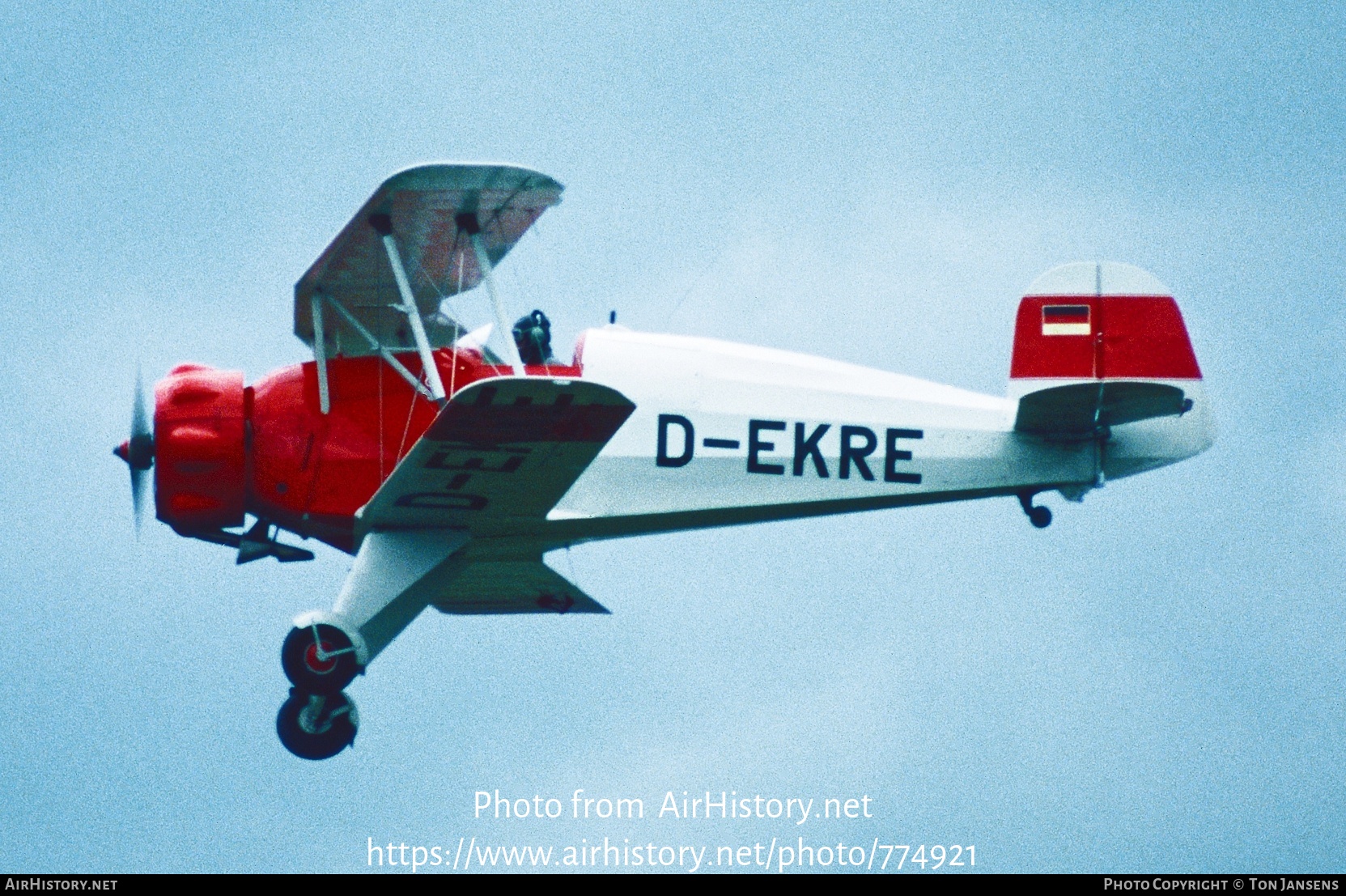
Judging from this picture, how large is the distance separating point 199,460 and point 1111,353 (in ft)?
21.4

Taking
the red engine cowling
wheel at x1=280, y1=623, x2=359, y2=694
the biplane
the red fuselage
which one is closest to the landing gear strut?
the biplane

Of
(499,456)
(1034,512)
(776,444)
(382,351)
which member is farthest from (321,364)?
(1034,512)

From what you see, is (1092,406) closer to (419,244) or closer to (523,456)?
(523,456)

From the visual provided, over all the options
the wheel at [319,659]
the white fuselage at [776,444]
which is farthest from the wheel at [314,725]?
the white fuselage at [776,444]

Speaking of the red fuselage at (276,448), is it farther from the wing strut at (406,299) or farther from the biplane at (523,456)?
the wing strut at (406,299)

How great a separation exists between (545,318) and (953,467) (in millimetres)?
3057

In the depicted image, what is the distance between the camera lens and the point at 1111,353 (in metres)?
17.6

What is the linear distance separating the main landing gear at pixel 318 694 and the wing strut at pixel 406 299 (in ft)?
5.91

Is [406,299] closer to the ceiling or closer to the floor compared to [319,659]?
closer to the ceiling

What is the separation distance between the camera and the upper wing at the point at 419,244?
15695mm
